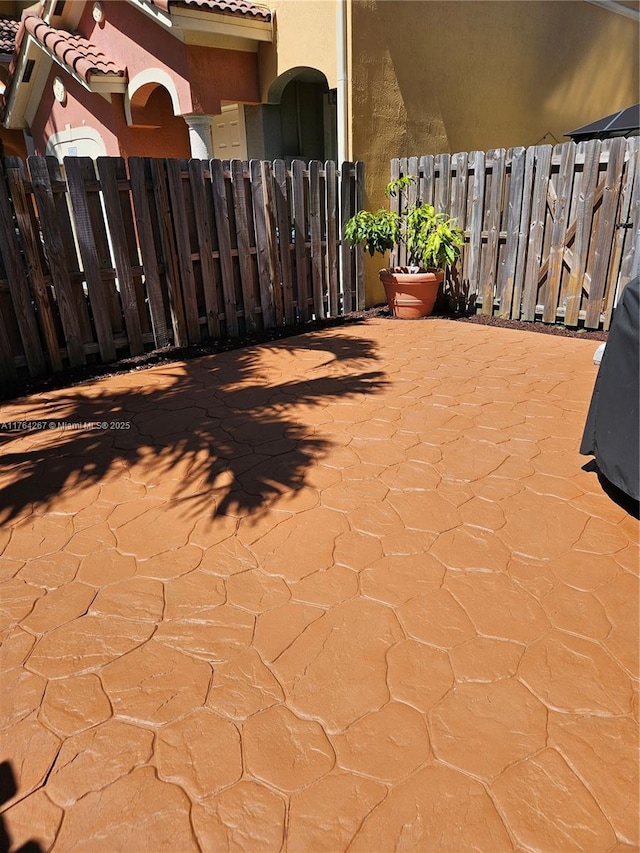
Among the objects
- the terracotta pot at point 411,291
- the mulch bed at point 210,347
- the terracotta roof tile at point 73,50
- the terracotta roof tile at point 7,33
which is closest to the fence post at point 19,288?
the mulch bed at point 210,347

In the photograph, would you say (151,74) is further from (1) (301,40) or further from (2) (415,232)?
(2) (415,232)

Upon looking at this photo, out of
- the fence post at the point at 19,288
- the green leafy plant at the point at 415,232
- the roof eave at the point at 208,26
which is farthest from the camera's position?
the roof eave at the point at 208,26

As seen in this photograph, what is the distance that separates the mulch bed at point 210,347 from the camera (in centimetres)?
563

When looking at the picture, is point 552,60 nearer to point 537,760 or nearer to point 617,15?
point 617,15

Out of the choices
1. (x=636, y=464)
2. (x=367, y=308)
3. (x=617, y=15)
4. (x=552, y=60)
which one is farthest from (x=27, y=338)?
(x=617, y=15)

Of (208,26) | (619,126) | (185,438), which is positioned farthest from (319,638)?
(619,126)

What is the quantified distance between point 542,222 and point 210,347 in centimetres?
456

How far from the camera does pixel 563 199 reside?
22.2 feet

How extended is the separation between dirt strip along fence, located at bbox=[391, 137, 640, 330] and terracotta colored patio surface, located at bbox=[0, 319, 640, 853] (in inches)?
127

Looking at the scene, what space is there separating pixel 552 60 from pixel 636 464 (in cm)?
1104

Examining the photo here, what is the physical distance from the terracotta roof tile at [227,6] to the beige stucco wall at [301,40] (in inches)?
9.4

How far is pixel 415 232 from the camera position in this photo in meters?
7.78

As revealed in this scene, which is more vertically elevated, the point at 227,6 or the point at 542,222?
the point at 227,6

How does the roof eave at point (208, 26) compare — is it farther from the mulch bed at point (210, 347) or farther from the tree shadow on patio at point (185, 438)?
the tree shadow on patio at point (185, 438)
